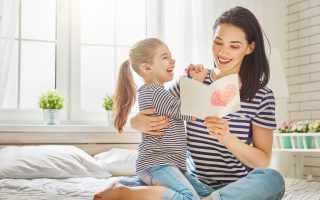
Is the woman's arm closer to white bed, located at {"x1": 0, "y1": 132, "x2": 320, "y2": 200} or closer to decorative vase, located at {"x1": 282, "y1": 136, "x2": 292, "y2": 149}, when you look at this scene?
white bed, located at {"x1": 0, "y1": 132, "x2": 320, "y2": 200}

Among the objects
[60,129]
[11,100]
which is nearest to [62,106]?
[60,129]

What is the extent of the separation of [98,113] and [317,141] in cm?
157

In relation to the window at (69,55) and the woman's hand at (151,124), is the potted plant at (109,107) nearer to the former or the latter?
the window at (69,55)

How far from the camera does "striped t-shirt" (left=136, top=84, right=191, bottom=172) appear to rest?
160 centimetres

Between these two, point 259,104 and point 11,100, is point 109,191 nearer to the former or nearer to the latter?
point 259,104

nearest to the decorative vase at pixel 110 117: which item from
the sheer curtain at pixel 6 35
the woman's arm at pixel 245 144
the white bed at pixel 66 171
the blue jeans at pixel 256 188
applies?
the white bed at pixel 66 171

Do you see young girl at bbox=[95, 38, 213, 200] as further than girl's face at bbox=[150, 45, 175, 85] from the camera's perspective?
No

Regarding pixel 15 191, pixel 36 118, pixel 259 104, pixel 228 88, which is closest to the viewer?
pixel 228 88

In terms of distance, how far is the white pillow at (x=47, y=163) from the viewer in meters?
2.52

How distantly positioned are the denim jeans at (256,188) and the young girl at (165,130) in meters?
0.10

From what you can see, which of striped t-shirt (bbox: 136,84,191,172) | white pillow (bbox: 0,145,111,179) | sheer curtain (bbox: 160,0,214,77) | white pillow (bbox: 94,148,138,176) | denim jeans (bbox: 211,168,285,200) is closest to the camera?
denim jeans (bbox: 211,168,285,200)

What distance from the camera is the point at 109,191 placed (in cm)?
146

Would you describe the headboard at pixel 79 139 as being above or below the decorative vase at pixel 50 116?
below

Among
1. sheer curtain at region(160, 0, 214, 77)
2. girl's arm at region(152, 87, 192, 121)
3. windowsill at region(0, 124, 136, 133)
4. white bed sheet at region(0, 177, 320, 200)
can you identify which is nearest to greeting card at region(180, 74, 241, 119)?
girl's arm at region(152, 87, 192, 121)
